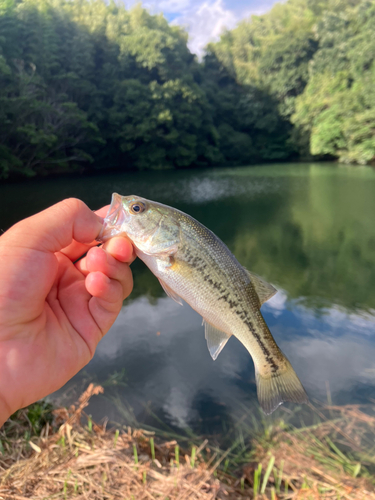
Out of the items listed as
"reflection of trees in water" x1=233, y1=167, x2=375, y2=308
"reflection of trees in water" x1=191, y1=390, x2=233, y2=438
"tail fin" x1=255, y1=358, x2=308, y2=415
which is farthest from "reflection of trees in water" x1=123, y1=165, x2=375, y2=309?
"tail fin" x1=255, y1=358, x2=308, y2=415

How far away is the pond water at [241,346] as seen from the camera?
5457mm

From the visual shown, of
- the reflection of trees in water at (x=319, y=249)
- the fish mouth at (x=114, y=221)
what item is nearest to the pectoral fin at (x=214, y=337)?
the fish mouth at (x=114, y=221)

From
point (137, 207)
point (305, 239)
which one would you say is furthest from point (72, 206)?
point (305, 239)

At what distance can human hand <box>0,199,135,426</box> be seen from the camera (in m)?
1.86

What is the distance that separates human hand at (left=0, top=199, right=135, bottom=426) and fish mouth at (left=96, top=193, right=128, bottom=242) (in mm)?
53

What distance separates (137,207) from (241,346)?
216 inches

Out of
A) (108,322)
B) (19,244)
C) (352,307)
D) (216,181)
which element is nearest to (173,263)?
(108,322)

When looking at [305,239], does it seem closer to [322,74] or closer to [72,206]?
[72,206]

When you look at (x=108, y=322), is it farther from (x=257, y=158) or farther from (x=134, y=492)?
(x=257, y=158)

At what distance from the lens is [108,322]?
2.40 m

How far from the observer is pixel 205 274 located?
2.19m

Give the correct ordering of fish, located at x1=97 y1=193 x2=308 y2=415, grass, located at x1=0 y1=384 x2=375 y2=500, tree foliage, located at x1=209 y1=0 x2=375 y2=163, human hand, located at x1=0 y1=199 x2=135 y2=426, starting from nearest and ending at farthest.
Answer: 1. human hand, located at x1=0 y1=199 x2=135 y2=426
2. fish, located at x1=97 y1=193 x2=308 y2=415
3. grass, located at x1=0 y1=384 x2=375 y2=500
4. tree foliage, located at x1=209 y1=0 x2=375 y2=163

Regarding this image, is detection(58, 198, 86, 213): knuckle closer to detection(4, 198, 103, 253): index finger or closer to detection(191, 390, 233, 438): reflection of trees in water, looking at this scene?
detection(4, 198, 103, 253): index finger

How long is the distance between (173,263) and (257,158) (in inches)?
2227
